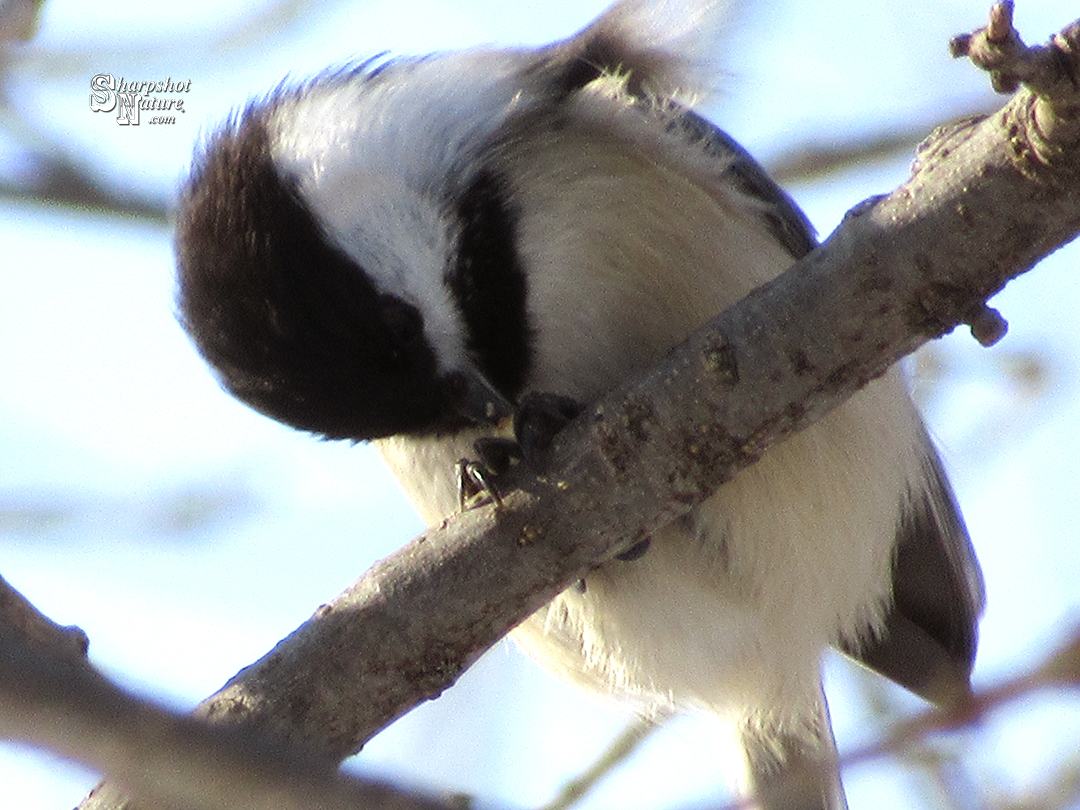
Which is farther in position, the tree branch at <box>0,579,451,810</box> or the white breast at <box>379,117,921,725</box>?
the white breast at <box>379,117,921,725</box>

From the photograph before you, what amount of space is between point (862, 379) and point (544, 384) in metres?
0.76

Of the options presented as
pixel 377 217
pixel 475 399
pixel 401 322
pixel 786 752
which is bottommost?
pixel 786 752

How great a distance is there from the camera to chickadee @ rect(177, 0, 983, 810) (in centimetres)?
258

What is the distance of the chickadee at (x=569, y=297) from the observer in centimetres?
258

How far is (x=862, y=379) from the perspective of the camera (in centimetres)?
215

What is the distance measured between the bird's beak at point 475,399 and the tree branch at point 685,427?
1.16 ft

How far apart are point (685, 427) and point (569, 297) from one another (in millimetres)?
616

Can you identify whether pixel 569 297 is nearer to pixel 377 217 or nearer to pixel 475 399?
pixel 475 399

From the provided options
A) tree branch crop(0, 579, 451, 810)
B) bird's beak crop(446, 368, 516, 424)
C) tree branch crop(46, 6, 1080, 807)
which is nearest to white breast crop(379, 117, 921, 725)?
bird's beak crop(446, 368, 516, 424)

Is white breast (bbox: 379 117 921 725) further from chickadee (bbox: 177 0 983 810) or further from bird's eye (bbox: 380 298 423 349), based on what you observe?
bird's eye (bbox: 380 298 423 349)

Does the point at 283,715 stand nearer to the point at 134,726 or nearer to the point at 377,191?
the point at 377,191

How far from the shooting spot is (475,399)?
2582 mm

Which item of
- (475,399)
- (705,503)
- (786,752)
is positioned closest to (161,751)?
(475,399)

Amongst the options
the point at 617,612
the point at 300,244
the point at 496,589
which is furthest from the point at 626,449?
the point at 617,612
